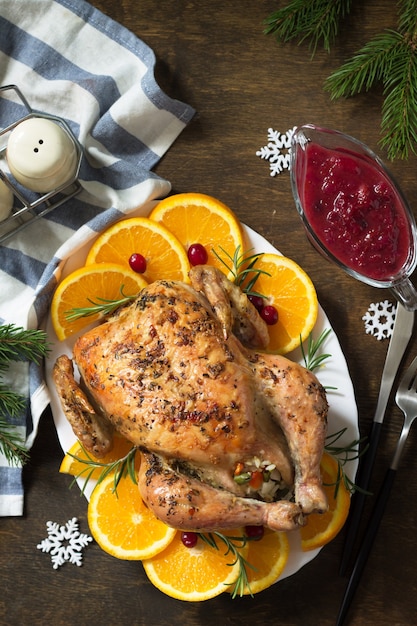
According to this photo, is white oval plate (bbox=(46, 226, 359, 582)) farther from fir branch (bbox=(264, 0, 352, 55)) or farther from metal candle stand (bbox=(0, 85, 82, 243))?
fir branch (bbox=(264, 0, 352, 55))

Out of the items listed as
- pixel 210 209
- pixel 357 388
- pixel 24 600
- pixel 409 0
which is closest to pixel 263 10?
pixel 409 0

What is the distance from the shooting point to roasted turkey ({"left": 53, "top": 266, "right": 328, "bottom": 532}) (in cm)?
254

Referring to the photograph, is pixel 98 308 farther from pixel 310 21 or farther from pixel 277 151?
pixel 310 21

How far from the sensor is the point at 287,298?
2.97 m

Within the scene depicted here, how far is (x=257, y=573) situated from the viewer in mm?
2910

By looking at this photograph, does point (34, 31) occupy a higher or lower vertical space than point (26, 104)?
higher

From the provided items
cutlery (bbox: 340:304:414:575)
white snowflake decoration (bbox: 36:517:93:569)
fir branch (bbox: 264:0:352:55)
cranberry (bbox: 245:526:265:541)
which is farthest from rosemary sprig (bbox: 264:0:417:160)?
white snowflake decoration (bbox: 36:517:93:569)

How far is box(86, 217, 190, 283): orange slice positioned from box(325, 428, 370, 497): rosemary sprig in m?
0.91

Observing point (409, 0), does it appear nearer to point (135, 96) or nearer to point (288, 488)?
point (135, 96)

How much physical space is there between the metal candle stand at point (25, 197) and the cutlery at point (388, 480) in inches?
66.1

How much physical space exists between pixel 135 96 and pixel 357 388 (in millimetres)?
1632

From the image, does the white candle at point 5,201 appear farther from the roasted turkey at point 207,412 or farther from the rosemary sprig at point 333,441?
the rosemary sprig at point 333,441

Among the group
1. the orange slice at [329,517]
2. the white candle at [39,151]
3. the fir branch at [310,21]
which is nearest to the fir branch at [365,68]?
Answer: the fir branch at [310,21]

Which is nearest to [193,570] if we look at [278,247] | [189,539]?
[189,539]
